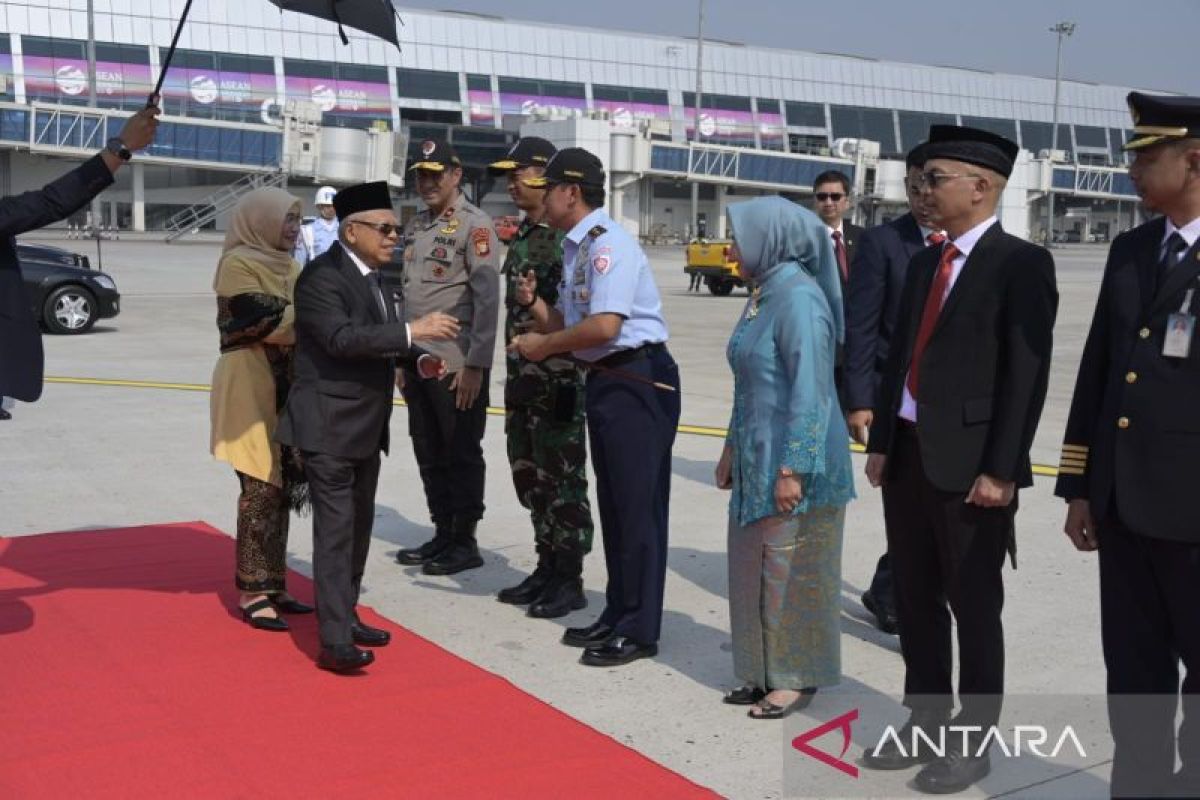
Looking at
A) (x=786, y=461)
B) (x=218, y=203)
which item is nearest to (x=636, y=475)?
(x=786, y=461)

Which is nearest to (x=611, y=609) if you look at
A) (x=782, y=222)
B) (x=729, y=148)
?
(x=782, y=222)

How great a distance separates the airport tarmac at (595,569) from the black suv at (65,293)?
3760 mm

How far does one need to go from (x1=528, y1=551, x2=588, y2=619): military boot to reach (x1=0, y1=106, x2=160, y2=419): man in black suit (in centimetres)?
234

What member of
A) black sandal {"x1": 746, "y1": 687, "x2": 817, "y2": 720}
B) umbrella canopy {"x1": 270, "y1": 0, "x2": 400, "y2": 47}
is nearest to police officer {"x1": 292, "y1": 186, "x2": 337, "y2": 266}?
umbrella canopy {"x1": 270, "y1": 0, "x2": 400, "y2": 47}

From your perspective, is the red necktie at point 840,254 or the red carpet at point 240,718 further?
the red necktie at point 840,254

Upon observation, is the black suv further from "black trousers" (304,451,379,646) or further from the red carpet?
"black trousers" (304,451,379,646)

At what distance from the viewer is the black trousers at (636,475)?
512 centimetres

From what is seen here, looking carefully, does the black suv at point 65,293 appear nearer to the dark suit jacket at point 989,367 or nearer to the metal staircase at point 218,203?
the dark suit jacket at point 989,367

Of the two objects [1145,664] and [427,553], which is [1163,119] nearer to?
[1145,664]

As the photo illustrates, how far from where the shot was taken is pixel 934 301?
395 cm

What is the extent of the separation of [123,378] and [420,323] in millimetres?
9189

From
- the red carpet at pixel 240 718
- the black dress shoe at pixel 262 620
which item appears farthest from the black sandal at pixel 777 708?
the black dress shoe at pixel 262 620

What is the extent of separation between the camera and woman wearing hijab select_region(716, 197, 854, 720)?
4.31m

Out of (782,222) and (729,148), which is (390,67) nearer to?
(729,148)
